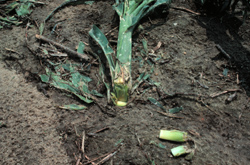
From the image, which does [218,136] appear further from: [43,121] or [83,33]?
[83,33]

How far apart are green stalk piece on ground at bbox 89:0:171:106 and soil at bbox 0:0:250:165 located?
0.11m

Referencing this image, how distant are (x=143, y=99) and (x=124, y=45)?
463mm

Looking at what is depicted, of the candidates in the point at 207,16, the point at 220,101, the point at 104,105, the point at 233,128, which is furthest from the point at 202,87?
the point at 207,16

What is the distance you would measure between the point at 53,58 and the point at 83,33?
0.39 m

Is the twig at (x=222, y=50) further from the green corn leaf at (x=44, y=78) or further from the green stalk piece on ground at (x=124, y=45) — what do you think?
the green corn leaf at (x=44, y=78)

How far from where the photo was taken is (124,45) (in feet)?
5.72

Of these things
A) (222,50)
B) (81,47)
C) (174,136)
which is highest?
(81,47)

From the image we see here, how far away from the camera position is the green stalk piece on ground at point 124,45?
5.23 feet

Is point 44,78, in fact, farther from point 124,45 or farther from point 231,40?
point 231,40

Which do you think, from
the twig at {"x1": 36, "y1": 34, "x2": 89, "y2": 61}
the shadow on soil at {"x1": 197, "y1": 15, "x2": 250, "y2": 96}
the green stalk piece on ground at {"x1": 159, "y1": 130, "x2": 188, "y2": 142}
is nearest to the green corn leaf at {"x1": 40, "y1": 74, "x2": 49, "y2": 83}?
the twig at {"x1": 36, "y1": 34, "x2": 89, "y2": 61}

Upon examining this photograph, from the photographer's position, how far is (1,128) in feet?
4.77

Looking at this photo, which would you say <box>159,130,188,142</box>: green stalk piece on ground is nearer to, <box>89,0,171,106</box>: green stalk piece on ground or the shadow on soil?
<box>89,0,171,106</box>: green stalk piece on ground

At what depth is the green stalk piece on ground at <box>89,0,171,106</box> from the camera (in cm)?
159

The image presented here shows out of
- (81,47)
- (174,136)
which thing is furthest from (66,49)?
(174,136)
